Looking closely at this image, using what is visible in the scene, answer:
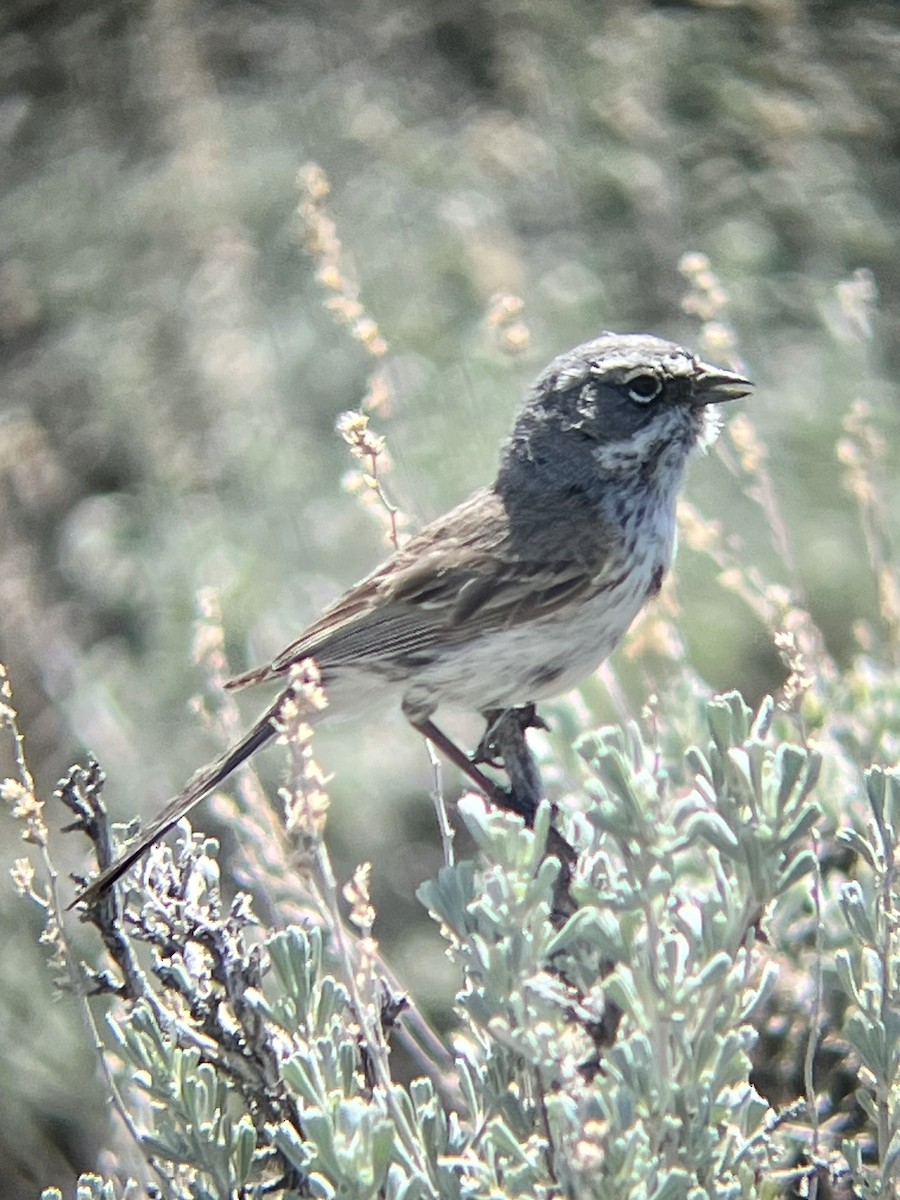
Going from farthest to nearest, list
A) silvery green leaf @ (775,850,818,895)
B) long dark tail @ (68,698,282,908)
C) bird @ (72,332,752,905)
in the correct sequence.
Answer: bird @ (72,332,752,905), long dark tail @ (68,698,282,908), silvery green leaf @ (775,850,818,895)

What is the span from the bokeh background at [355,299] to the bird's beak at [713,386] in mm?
293

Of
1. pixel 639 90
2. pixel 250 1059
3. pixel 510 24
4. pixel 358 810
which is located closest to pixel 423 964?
pixel 358 810

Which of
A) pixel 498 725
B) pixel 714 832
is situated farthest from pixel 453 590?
pixel 714 832

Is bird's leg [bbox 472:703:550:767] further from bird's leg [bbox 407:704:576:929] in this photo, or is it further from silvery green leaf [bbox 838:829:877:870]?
silvery green leaf [bbox 838:829:877:870]

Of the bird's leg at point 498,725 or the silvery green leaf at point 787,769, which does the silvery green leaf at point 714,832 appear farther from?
the bird's leg at point 498,725

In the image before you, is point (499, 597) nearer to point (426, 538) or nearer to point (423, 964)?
point (426, 538)

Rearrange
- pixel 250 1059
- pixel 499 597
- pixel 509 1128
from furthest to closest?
pixel 499 597 < pixel 250 1059 < pixel 509 1128

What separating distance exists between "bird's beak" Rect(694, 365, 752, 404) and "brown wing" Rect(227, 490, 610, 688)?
1.15 ft

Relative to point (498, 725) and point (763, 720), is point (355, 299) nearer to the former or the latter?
point (498, 725)

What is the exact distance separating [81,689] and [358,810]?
2.95ft

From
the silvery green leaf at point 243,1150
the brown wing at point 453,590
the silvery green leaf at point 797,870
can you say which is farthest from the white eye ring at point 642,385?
the silvery green leaf at point 243,1150

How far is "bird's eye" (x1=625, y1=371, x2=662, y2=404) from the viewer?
349 centimetres

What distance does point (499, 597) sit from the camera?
343 cm

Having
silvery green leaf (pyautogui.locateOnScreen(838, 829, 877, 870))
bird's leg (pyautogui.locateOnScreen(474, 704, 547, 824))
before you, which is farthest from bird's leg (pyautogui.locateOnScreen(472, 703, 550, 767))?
silvery green leaf (pyautogui.locateOnScreen(838, 829, 877, 870))
